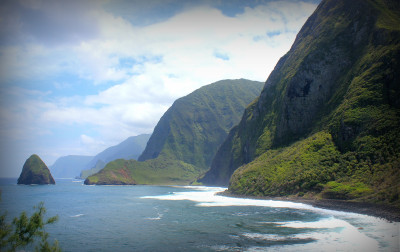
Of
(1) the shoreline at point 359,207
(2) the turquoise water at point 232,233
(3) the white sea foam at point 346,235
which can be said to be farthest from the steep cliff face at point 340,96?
(2) the turquoise water at point 232,233

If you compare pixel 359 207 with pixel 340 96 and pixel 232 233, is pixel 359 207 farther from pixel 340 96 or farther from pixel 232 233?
pixel 340 96

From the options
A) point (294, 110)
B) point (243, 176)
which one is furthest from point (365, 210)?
point (294, 110)

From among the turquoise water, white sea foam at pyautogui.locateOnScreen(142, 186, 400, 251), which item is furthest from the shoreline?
the turquoise water

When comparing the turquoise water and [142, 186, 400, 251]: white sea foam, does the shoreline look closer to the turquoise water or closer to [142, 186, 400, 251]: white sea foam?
[142, 186, 400, 251]: white sea foam

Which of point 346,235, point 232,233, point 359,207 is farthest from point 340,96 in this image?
point 232,233

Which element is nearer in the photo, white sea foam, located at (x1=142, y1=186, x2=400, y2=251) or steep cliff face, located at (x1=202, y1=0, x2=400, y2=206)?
white sea foam, located at (x1=142, y1=186, x2=400, y2=251)

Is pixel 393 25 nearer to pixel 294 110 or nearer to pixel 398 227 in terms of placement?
pixel 294 110

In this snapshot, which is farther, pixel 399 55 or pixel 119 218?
pixel 399 55

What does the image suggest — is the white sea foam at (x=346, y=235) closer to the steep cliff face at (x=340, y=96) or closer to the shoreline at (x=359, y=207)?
the shoreline at (x=359, y=207)
